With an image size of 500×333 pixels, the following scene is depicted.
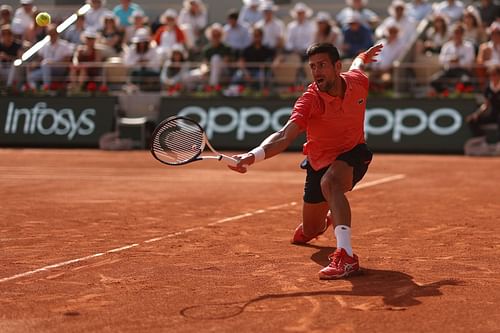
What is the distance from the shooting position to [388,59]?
20.5 meters

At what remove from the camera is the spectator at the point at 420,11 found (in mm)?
22133

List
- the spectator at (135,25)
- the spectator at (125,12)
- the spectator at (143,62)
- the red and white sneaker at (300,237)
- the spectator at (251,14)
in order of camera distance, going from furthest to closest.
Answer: the spectator at (125,12)
the spectator at (135,25)
the spectator at (251,14)
the spectator at (143,62)
the red and white sneaker at (300,237)

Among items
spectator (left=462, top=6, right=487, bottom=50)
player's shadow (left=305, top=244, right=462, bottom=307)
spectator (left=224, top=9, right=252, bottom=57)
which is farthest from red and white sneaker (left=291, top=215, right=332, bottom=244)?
spectator (left=224, top=9, right=252, bottom=57)

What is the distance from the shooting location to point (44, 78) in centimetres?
2223

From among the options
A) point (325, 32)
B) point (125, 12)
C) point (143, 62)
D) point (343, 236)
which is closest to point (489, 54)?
point (325, 32)

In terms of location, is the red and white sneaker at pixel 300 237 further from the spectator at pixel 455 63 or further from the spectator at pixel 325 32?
the spectator at pixel 325 32

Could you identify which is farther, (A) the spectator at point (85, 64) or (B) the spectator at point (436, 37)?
(A) the spectator at point (85, 64)

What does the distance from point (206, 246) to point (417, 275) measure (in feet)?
6.69

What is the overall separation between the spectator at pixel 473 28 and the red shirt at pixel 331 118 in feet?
44.1

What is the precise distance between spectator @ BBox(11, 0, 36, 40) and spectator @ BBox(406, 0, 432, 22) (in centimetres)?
904

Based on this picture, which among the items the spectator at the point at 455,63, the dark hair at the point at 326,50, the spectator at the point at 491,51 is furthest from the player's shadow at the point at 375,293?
the spectator at the point at 455,63

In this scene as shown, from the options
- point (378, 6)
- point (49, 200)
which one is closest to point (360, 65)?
point (49, 200)

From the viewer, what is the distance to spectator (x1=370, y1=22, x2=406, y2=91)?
2039 centimetres

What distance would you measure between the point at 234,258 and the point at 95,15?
1706 cm
